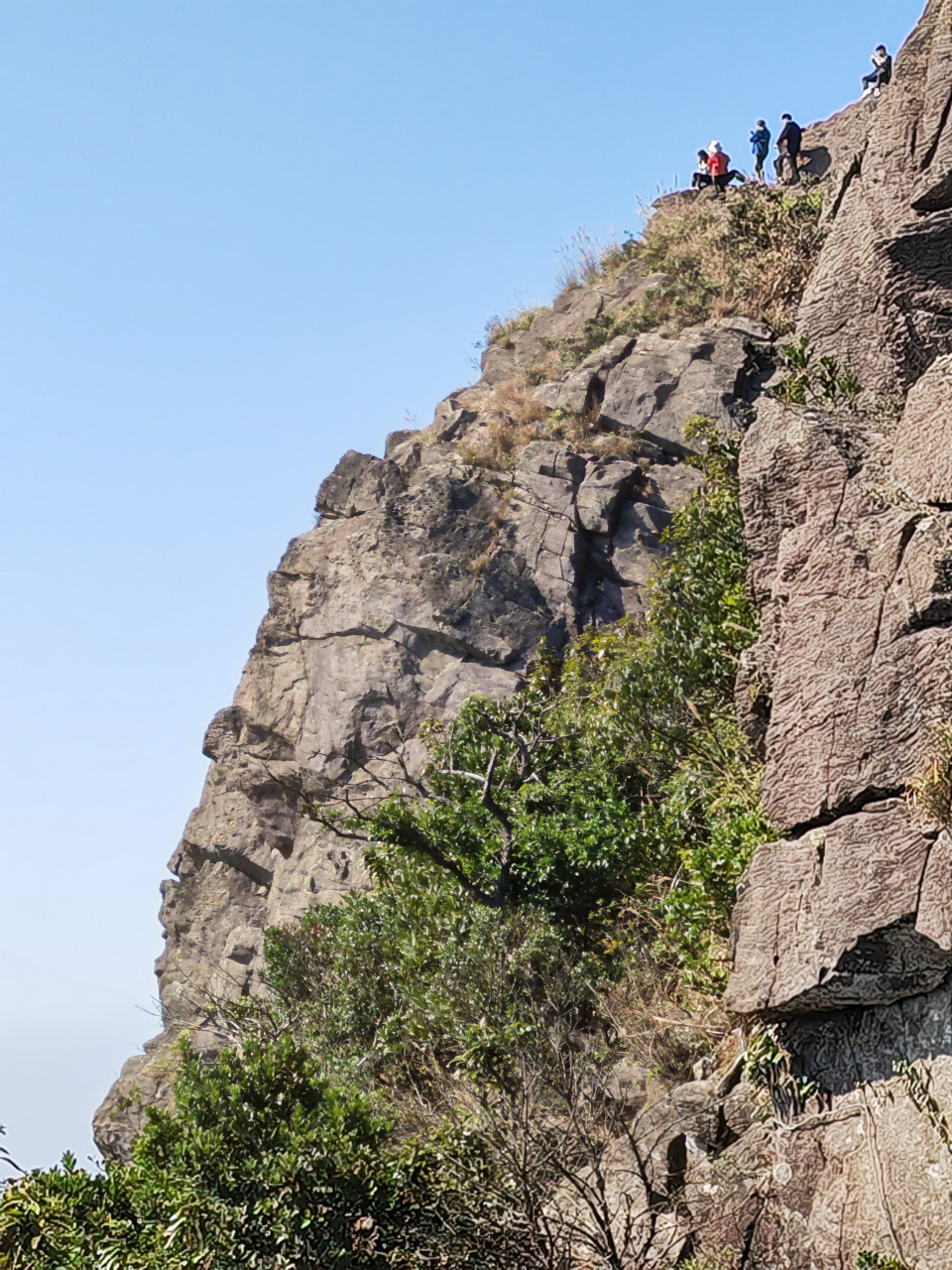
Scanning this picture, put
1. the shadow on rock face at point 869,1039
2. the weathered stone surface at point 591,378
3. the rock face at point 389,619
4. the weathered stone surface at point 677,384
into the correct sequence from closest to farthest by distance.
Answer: the shadow on rock face at point 869,1039
the rock face at point 389,619
the weathered stone surface at point 677,384
the weathered stone surface at point 591,378

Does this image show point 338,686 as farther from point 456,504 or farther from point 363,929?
point 363,929

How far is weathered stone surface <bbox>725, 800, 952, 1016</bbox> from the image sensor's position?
37.9ft

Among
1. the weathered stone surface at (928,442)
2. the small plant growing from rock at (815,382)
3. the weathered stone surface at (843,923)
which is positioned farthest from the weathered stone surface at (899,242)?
the weathered stone surface at (843,923)

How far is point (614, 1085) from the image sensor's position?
53.1 feet

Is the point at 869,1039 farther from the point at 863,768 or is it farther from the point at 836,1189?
the point at 863,768

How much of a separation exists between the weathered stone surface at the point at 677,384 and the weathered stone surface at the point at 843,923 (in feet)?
54.7

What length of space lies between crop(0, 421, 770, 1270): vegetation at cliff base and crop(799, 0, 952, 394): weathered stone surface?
3.72m

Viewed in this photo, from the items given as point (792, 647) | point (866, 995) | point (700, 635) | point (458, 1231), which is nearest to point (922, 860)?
point (866, 995)

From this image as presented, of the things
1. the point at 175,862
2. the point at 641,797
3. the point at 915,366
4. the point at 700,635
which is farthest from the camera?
the point at 175,862

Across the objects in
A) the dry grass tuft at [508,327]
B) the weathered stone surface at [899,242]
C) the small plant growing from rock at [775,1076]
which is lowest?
the small plant growing from rock at [775,1076]

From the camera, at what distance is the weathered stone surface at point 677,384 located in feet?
93.6

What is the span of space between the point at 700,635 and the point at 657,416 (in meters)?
11.2

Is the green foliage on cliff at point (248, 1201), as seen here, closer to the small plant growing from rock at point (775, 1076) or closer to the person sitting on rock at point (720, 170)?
the small plant growing from rock at point (775, 1076)

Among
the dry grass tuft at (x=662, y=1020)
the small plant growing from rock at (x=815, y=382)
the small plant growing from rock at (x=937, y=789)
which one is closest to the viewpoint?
the small plant growing from rock at (x=937, y=789)
